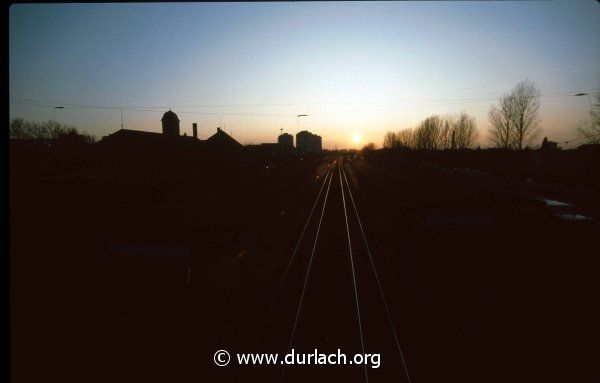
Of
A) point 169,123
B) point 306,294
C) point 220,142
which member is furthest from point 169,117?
point 306,294

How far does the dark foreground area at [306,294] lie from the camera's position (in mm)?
6113

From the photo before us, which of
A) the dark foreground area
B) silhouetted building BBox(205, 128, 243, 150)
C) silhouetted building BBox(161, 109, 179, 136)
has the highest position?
silhouetted building BBox(161, 109, 179, 136)

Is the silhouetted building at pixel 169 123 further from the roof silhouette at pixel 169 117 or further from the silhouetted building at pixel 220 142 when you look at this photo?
the silhouetted building at pixel 220 142

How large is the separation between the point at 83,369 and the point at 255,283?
4873 millimetres

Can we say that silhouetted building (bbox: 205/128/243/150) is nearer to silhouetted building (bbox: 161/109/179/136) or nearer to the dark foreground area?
silhouetted building (bbox: 161/109/179/136)

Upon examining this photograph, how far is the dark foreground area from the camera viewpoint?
6.11m

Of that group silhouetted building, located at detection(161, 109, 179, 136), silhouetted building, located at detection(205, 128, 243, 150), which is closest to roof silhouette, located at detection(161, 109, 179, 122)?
silhouetted building, located at detection(161, 109, 179, 136)

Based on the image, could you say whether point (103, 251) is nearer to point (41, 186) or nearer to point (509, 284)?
point (509, 284)

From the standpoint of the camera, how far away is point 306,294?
356 inches

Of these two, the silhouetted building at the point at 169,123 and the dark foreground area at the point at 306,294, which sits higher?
the silhouetted building at the point at 169,123

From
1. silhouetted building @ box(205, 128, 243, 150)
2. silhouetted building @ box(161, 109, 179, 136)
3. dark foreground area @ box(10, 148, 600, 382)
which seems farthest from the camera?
silhouetted building @ box(161, 109, 179, 136)

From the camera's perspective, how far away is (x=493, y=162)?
159 ft

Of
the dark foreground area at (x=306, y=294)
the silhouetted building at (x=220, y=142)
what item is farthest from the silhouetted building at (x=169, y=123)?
the dark foreground area at (x=306, y=294)

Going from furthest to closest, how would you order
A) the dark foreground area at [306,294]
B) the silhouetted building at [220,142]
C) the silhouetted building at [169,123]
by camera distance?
the silhouetted building at [169,123] < the silhouetted building at [220,142] < the dark foreground area at [306,294]
